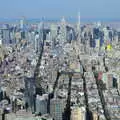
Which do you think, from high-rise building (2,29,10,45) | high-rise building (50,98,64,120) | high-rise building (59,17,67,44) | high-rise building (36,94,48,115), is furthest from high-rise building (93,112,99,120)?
high-rise building (59,17,67,44)

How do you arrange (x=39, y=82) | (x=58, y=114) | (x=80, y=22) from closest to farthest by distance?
(x=58, y=114) < (x=39, y=82) < (x=80, y=22)

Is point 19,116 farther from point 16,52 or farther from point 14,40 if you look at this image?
point 14,40

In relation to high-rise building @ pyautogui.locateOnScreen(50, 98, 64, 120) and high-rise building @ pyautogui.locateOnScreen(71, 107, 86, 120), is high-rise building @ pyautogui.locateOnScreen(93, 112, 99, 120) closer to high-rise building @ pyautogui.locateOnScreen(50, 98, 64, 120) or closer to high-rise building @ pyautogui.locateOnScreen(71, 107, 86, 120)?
high-rise building @ pyautogui.locateOnScreen(71, 107, 86, 120)

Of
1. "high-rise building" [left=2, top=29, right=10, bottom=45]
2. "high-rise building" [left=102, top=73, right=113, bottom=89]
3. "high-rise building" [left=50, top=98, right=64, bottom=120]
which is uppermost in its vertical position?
"high-rise building" [left=2, top=29, right=10, bottom=45]

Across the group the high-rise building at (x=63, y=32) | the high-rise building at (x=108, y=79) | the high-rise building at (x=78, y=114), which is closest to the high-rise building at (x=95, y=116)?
the high-rise building at (x=78, y=114)

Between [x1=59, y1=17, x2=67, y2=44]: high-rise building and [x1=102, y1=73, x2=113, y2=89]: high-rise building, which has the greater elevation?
[x1=59, y1=17, x2=67, y2=44]: high-rise building

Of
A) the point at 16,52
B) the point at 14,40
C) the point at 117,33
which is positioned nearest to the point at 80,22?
the point at 117,33

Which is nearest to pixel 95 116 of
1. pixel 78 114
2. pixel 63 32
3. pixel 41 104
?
pixel 78 114

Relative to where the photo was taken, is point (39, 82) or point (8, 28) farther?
point (8, 28)
